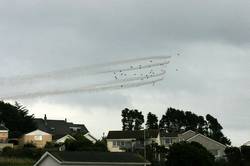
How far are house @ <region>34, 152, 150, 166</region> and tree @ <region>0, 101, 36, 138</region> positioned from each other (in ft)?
156

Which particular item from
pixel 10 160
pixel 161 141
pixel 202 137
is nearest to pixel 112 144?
pixel 161 141

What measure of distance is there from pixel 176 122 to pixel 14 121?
60.1 metres

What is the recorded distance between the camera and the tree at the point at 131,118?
144m

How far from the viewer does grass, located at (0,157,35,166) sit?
7019 centimetres

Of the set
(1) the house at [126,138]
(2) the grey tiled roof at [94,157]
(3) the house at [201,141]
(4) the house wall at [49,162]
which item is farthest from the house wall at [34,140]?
(4) the house wall at [49,162]

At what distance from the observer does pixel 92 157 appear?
202 ft

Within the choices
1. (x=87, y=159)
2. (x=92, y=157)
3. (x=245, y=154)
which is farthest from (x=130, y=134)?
(x=87, y=159)

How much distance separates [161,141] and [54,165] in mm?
57780

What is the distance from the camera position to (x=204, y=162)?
68000 mm

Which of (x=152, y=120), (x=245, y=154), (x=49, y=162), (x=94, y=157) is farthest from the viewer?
(x=152, y=120)

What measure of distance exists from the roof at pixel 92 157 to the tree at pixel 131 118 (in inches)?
3054

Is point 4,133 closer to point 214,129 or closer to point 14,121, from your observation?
point 14,121

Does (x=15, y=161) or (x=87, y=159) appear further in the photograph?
(x=15, y=161)

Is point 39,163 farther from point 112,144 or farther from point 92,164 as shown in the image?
point 112,144
